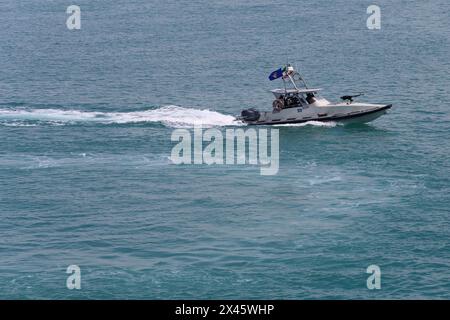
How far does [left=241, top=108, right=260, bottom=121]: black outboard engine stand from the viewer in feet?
574

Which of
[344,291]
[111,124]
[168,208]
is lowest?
[344,291]

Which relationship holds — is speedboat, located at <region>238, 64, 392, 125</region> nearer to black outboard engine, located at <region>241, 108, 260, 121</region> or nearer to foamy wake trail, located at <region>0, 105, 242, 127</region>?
black outboard engine, located at <region>241, 108, 260, 121</region>

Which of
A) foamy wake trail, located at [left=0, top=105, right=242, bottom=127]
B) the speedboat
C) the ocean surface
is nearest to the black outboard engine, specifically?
the speedboat

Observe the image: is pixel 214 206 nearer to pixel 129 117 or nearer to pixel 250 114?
pixel 250 114

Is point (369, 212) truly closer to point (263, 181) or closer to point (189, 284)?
point (263, 181)

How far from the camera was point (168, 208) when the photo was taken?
13788cm

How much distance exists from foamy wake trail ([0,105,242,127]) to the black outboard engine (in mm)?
1344

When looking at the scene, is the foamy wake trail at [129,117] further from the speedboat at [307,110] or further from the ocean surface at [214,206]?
the speedboat at [307,110]

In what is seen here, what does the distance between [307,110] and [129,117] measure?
93.4ft

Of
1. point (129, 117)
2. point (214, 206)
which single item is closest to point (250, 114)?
point (129, 117)

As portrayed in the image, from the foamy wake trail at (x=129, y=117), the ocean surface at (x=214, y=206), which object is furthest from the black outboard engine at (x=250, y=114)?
the ocean surface at (x=214, y=206)

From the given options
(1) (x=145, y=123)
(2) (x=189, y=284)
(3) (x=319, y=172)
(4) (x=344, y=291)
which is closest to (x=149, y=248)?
(2) (x=189, y=284)
